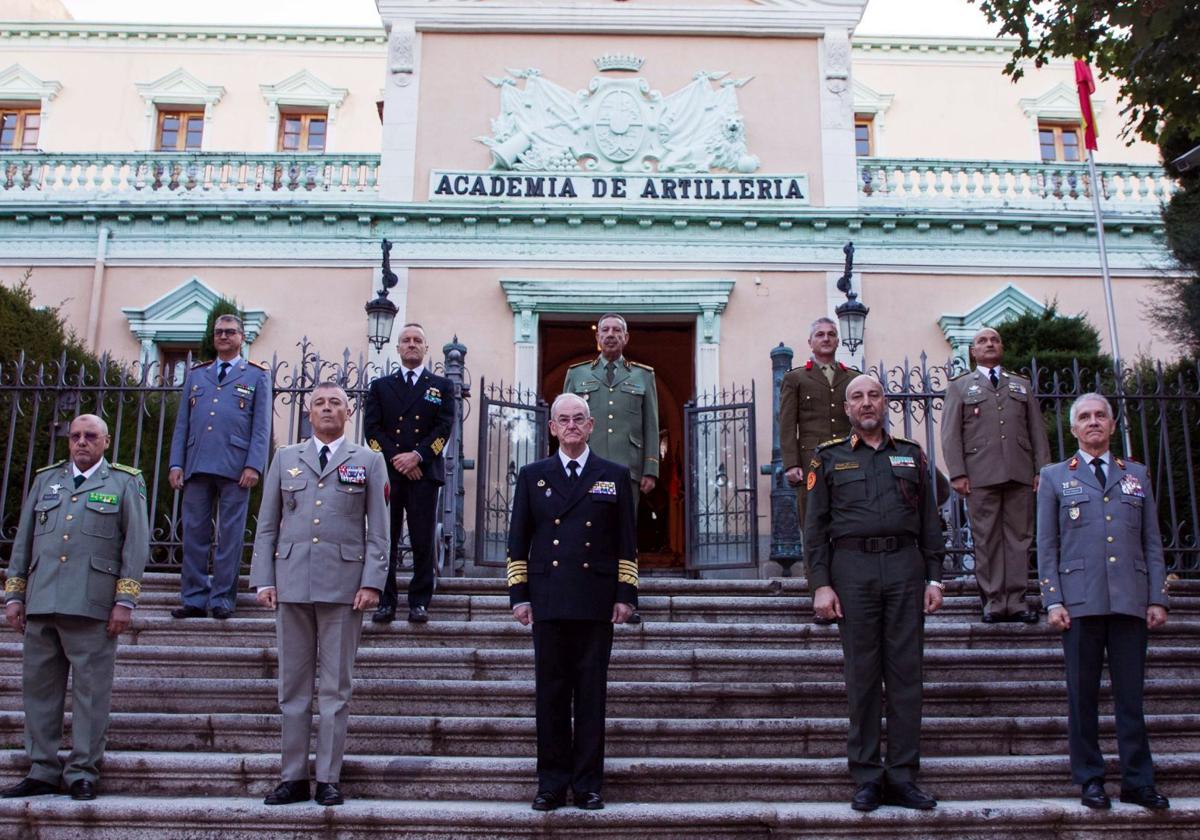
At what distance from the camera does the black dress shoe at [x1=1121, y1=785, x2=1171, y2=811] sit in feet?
15.5

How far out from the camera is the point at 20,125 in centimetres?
2166

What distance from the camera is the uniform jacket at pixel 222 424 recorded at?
7293 mm

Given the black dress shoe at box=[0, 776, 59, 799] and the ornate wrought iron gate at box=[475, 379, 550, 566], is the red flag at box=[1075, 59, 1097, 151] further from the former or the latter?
the black dress shoe at box=[0, 776, 59, 799]

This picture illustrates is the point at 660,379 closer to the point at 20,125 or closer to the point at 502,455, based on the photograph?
the point at 502,455

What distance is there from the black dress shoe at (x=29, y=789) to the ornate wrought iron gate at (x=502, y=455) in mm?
4533

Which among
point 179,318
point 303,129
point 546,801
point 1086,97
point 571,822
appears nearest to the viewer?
point 571,822

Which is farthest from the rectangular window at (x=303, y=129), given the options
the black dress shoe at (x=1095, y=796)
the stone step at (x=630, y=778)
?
the black dress shoe at (x=1095, y=796)

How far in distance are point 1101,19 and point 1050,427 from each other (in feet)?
13.8

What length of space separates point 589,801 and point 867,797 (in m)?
1.21

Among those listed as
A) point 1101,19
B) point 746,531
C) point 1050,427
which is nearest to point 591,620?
point 1101,19

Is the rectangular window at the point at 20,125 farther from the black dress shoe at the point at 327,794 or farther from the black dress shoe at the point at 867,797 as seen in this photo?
the black dress shoe at the point at 867,797

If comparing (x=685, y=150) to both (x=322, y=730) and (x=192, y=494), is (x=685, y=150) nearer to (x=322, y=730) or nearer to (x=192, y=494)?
(x=192, y=494)

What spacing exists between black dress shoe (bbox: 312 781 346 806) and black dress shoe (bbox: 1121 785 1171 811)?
3.50 metres

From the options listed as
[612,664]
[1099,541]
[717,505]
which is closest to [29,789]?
[612,664]
